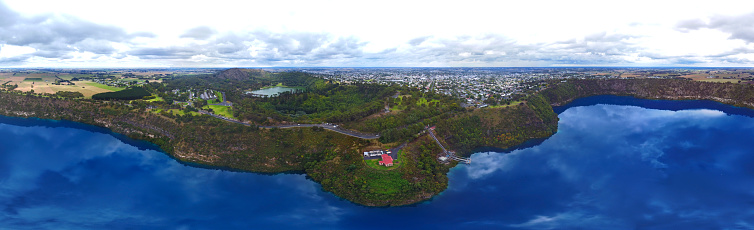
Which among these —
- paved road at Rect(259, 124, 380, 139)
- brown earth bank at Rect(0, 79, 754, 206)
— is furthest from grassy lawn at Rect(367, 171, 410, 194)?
paved road at Rect(259, 124, 380, 139)

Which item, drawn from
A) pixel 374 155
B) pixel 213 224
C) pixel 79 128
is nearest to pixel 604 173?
pixel 374 155

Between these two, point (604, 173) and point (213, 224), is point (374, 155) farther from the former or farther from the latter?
point (604, 173)

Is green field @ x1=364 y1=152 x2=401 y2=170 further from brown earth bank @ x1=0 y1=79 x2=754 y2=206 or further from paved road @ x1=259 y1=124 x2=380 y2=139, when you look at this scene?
Result: paved road @ x1=259 y1=124 x2=380 y2=139

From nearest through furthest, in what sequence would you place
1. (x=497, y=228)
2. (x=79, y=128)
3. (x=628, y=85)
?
(x=497, y=228)
(x=79, y=128)
(x=628, y=85)

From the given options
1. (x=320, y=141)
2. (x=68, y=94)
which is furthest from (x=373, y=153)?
(x=68, y=94)

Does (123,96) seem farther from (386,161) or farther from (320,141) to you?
(386,161)

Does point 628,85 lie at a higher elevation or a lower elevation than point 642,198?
higher
